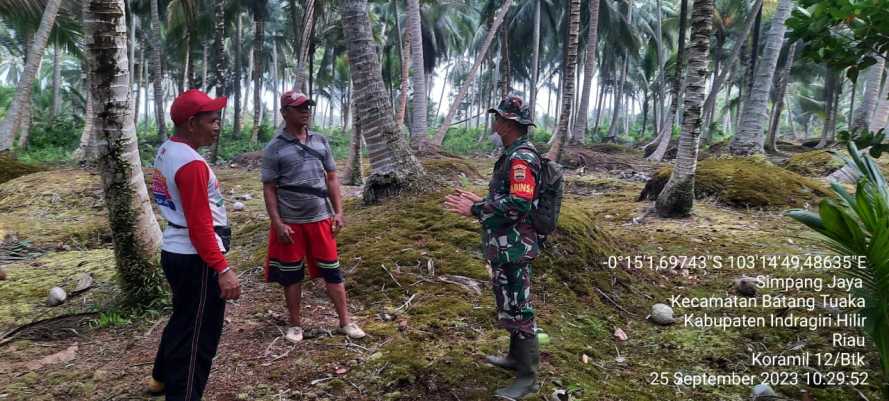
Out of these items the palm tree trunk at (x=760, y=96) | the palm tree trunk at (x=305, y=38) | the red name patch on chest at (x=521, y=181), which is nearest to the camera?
the red name patch on chest at (x=521, y=181)

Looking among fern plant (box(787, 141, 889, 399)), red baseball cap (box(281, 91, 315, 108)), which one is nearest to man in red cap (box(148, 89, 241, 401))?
red baseball cap (box(281, 91, 315, 108))

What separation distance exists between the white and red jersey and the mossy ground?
3.29 ft

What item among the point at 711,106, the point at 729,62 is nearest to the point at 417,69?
the point at 729,62

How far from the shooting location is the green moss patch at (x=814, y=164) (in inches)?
428

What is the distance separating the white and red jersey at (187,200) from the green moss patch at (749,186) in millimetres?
7580

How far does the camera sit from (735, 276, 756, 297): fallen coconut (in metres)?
4.53

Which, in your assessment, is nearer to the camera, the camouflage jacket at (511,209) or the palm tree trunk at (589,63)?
the camouflage jacket at (511,209)

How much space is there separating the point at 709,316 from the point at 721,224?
2887 mm

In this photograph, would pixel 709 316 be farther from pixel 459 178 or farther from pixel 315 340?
pixel 459 178

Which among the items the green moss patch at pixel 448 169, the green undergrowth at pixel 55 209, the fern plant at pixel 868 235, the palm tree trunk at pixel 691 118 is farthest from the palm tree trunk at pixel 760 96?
the green undergrowth at pixel 55 209

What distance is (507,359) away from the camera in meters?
3.05

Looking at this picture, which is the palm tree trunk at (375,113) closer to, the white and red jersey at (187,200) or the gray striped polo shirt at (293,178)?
the gray striped polo shirt at (293,178)

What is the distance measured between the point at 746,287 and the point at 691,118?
119 inches

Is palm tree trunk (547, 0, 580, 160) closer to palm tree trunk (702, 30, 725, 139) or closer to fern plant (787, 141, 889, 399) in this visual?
fern plant (787, 141, 889, 399)
